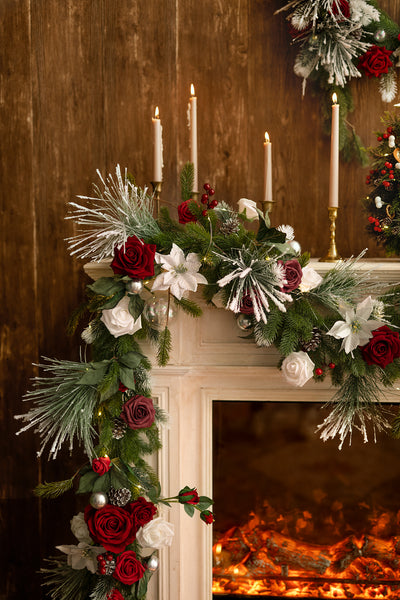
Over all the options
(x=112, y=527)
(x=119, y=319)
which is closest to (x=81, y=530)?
(x=112, y=527)

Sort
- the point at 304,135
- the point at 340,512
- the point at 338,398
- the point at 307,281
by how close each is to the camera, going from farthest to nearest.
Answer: the point at 304,135 → the point at 340,512 → the point at 338,398 → the point at 307,281

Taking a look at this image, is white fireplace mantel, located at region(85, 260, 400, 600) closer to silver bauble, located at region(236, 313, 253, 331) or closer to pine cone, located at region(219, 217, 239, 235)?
silver bauble, located at region(236, 313, 253, 331)

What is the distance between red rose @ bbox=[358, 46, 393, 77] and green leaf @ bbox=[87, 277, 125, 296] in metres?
1.01

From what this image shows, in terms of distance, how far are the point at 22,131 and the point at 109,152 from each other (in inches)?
11.8

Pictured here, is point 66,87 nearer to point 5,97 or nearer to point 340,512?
point 5,97

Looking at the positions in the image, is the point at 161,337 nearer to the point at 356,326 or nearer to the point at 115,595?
the point at 356,326

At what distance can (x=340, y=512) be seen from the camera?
162 centimetres

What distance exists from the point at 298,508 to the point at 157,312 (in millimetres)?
715

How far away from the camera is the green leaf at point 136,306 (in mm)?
1333

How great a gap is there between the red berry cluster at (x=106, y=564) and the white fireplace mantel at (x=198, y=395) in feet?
0.70

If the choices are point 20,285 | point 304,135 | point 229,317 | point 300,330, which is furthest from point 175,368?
point 304,135

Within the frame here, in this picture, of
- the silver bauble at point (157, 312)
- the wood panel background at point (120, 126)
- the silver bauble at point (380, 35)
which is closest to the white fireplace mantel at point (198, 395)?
the silver bauble at point (157, 312)

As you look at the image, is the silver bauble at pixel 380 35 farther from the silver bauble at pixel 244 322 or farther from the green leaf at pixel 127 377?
the green leaf at pixel 127 377

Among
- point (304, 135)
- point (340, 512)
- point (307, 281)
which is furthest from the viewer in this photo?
point (304, 135)
